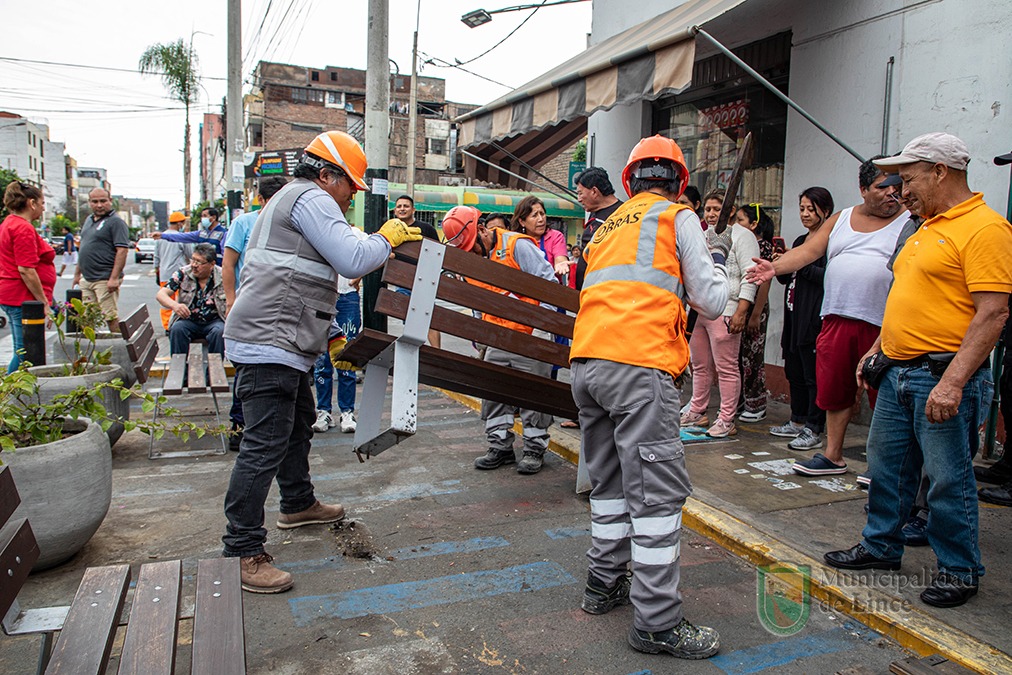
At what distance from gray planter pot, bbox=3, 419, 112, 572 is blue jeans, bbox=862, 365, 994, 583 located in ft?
12.1

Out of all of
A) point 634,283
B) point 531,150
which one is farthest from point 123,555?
point 531,150

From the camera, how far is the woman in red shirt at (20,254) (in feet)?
21.9

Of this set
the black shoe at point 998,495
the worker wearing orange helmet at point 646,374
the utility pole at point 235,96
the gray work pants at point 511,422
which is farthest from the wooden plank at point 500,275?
the utility pole at point 235,96

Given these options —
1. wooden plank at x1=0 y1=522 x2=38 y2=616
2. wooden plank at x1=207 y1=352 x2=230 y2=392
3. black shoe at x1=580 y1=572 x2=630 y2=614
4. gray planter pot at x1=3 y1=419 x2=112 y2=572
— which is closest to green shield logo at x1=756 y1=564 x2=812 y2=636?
black shoe at x1=580 y1=572 x2=630 y2=614

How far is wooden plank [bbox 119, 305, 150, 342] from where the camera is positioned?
240 inches

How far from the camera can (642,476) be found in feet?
9.46

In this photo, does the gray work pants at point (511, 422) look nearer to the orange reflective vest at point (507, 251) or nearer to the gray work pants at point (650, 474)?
the orange reflective vest at point (507, 251)

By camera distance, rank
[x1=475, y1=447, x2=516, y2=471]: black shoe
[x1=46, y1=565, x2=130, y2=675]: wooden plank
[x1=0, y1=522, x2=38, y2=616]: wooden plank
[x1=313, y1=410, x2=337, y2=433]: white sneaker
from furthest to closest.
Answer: [x1=313, y1=410, x2=337, y2=433]: white sneaker, [x1=475, y1=447, x2=516, y2=471]: black shoe, [x1=0, y1=522, x2=38, y2=616]: wooden plank, [x1=46, y1=565, x2=130, y2=675]: wooden plank

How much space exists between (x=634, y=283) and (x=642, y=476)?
2.46 ft

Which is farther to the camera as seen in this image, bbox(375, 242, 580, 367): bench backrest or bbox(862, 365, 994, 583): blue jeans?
bbox(375, 242, 580, 367): bench backrest

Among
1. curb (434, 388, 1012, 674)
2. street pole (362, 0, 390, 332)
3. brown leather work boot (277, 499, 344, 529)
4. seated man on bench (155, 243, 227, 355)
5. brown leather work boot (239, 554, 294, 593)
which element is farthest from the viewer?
street pole (362, 0, 390, 332)

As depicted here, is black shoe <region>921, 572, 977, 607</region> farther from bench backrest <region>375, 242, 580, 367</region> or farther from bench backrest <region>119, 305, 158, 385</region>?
bench backrest <region>119, 305, 158, 385</region>

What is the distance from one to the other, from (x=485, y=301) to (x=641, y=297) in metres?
1.05

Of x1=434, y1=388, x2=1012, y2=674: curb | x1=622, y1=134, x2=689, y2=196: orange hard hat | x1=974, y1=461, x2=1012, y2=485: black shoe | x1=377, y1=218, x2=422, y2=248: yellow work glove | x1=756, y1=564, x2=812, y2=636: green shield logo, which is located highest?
x1=622, y1=134, x2=689, y2=196: orange hard hat
